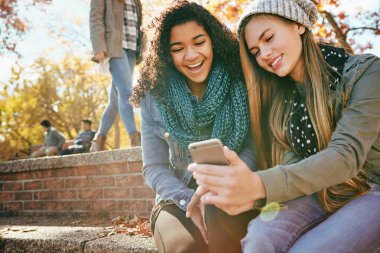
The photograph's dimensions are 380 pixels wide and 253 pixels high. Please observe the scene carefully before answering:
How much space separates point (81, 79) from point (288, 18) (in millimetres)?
25897

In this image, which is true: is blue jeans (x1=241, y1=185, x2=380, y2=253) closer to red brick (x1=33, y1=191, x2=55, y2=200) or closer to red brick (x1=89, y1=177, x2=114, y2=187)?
red brick (x1=89, y1=177, x2=114, y2=187)

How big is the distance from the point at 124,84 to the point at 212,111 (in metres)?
2.03

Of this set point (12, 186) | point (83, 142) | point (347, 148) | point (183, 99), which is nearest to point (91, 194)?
point (12, 186)

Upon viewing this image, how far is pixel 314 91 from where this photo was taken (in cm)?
159

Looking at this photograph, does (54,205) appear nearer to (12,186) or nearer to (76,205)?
(76,205)

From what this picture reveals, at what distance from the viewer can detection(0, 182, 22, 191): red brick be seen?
13.5 feet

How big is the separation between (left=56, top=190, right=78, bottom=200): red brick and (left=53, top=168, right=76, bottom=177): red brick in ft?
0.54

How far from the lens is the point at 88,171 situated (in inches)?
137

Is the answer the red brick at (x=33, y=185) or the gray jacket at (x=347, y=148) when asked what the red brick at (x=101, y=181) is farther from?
the gray jacket at (x=347, y=148)

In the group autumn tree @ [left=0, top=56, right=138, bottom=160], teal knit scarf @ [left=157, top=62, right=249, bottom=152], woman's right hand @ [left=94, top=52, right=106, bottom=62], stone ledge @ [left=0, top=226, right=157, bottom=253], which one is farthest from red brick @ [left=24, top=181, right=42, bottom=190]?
autumn tree @ [left=0, top=56, right=138, bottom=160]

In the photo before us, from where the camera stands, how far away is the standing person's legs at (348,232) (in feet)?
4.11

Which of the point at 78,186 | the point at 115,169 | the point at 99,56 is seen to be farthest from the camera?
the point at 99,56

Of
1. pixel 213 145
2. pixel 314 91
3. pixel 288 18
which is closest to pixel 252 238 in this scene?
pixel 213 145

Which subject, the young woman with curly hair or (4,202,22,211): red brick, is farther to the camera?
(4,202,22,211): red brick
